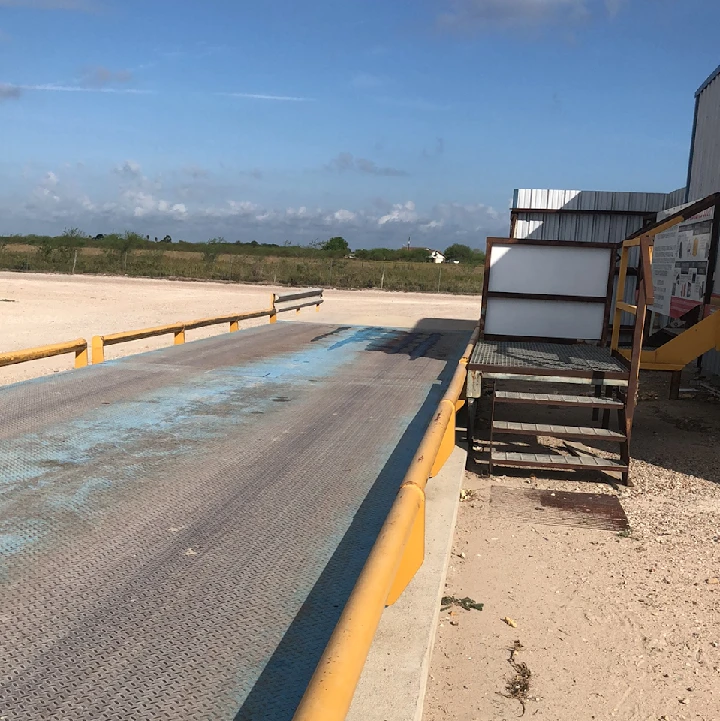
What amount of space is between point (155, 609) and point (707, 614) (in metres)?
3.55

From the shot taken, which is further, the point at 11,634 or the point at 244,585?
the point at 244,585

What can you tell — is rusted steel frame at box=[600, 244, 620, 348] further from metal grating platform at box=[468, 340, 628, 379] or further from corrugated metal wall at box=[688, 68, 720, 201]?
corrugated metal wall at box=[688, 68, 720, 201]

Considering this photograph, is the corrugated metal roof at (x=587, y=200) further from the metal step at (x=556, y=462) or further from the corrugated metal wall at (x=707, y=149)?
the metal step at (x=556, y=462)

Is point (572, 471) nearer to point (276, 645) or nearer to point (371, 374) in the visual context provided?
point (371, 374)

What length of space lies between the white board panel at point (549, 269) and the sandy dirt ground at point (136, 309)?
5.46 meters

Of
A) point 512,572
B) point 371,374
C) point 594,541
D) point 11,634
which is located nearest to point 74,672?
point 11,634

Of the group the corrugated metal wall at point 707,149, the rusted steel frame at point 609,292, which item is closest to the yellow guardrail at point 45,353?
the rusted steel frame at point 609,292

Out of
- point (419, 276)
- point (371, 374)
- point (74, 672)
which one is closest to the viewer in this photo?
point (74, 672)

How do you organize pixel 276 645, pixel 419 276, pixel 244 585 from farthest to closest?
pixel 419 276 < pixel 244 585 < pixel 276 645

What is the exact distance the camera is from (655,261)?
1188cm

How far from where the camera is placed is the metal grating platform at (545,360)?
7.14m

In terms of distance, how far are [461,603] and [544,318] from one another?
17.7 feet

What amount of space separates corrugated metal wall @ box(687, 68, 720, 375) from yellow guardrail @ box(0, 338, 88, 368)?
402 inches

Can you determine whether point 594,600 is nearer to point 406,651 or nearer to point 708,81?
point 406,651
